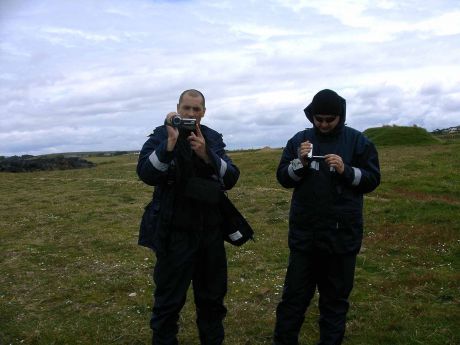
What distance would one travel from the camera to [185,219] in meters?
5.68

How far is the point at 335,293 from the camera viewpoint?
6047 mm

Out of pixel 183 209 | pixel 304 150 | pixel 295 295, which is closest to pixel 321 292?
pixel 295 295

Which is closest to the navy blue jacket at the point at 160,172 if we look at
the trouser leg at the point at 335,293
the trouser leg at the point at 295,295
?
the trouser leg at the point at 295,295

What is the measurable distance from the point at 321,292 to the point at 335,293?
23 cm

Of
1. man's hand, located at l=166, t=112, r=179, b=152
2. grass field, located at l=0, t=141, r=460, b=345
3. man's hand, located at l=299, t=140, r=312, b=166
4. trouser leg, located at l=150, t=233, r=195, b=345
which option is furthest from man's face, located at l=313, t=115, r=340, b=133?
grass field, located at l=0, t=141, r=460, b=345

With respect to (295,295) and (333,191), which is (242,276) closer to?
(295,295)

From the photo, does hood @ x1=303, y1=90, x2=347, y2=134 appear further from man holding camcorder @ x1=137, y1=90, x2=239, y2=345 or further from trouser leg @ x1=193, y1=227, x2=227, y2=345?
trouser leg @ x1=193, y1=227, x2=227, y2=345

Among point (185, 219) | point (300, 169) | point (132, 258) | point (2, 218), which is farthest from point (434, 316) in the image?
point (2, 218)

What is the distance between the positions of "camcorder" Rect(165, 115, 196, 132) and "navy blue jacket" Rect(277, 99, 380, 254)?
1347 millimetres

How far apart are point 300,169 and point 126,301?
458cm

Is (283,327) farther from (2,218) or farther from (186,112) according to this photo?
(2,218)

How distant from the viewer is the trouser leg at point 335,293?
6012 mm

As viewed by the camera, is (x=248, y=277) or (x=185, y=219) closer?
(x=185, y=219)

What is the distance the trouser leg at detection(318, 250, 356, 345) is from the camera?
19.7ft
